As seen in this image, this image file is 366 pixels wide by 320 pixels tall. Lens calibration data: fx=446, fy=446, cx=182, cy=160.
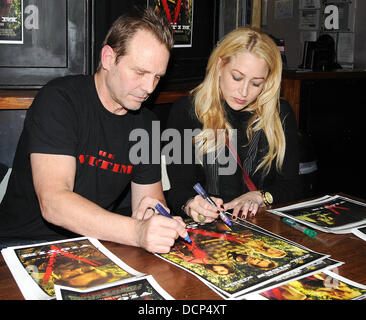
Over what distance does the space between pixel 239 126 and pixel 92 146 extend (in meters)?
0.73

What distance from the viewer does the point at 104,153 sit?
1.56 m

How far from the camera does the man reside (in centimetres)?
128

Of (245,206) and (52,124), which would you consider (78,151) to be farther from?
(245,206)

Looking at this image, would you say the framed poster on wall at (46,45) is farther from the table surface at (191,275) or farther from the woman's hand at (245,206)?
the table surface at (191,275)

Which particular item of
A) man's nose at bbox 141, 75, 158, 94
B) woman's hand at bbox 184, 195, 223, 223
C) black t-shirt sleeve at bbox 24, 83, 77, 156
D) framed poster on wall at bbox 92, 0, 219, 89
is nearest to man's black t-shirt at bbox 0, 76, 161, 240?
black t-shirt sleeve at bbox 24, 83, 77, 156

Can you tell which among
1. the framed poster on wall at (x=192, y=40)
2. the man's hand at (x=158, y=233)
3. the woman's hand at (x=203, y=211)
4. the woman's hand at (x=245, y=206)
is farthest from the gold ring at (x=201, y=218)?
the framed poster on wall at (x=192, y=40)

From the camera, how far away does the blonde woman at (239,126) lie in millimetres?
1850

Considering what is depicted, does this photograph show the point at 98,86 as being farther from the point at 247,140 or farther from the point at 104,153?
the point at 247,140

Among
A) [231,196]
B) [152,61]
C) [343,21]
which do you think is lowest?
[231,196]

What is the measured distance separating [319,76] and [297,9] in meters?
1.42

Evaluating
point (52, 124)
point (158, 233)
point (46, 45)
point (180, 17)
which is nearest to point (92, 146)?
point (52, 124)

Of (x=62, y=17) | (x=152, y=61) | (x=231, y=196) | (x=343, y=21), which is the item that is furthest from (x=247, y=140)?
(x=343, y=21)

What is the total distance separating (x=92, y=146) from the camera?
5.07 ft
